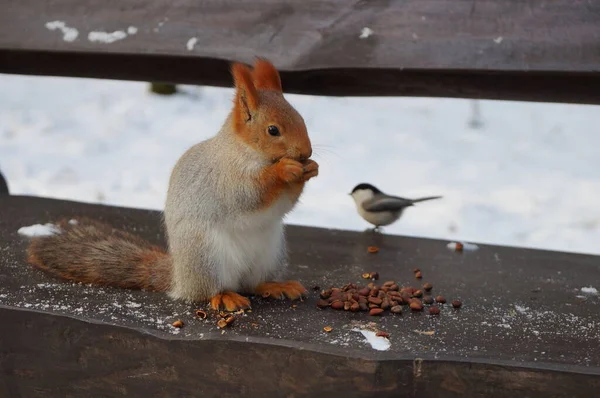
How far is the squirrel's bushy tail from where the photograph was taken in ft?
6.61

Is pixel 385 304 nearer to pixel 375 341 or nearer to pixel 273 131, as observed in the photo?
pixel 375 341

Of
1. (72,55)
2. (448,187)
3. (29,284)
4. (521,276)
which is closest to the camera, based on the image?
(29,284)

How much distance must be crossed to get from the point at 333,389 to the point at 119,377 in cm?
47

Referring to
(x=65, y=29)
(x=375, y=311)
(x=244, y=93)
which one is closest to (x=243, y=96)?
(x=244, y=93)

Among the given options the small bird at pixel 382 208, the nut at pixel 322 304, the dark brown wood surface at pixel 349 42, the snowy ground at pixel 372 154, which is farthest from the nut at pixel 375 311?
the snowy ground at pixel 372 154

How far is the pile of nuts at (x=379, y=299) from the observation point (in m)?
1.91

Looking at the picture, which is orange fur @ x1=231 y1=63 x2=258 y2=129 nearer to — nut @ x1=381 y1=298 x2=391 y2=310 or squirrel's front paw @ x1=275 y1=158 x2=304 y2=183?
squirrel's front paw @ x1=275 y1=158 x2=304 y2=183

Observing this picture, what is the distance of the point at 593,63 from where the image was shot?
A: 6.84 ft

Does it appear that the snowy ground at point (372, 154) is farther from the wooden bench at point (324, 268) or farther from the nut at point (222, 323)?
the nut at point (222, 323)

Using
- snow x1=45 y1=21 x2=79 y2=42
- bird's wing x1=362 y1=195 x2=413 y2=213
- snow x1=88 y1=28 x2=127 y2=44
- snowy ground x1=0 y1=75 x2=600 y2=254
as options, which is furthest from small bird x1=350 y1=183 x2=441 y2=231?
snowy ground x1=0 y1=75 x2=600 y2=254

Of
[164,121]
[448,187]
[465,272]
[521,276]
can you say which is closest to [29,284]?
[465,272]

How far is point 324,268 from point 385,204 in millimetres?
612

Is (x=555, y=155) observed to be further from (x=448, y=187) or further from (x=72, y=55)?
(x=72, y=55)

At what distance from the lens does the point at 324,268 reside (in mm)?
2244
